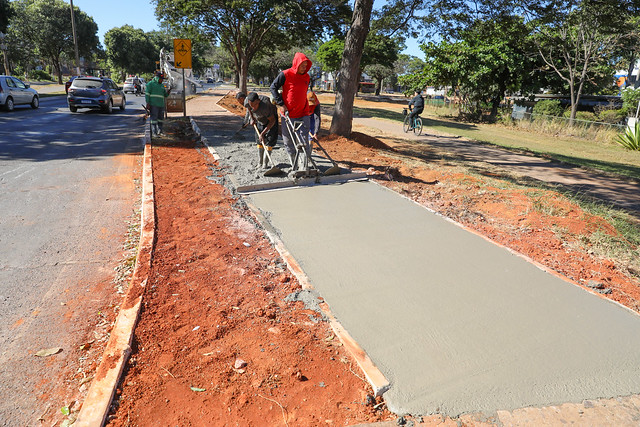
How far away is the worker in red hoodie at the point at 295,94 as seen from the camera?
654 cm

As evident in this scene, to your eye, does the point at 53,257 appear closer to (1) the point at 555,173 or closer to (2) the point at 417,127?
(1) the point at 555,173

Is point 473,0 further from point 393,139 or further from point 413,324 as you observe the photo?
point 413,324

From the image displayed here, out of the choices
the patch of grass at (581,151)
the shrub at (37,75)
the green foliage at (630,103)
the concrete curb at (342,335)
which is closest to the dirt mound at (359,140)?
the patch of grass at (581,151)

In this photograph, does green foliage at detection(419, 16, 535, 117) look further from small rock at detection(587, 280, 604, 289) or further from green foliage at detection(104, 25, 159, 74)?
green foliage at detection(104, 25, 159, 74)

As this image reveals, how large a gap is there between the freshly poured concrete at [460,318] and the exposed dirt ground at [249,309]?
0.29m

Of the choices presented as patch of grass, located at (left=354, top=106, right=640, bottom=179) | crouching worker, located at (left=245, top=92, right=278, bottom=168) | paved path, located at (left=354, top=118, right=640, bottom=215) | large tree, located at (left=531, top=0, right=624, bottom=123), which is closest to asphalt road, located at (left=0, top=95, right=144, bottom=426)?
crouching worker, located at (left=245, top=92, right=278, bottom=168)

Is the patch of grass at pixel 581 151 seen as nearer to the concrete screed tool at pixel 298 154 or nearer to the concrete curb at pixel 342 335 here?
the concrete screed tool at pixel 298 154

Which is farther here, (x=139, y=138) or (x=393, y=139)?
(x=393, y=139)

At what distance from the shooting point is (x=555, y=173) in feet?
35.1

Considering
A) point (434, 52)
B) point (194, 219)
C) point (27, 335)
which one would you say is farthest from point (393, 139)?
point (434, 52)

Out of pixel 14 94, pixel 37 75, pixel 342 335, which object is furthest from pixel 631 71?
pixel 37 75

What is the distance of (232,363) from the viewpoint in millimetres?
2861

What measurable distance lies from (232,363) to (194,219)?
2881 mm

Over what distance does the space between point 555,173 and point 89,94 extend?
1826 centimetres
